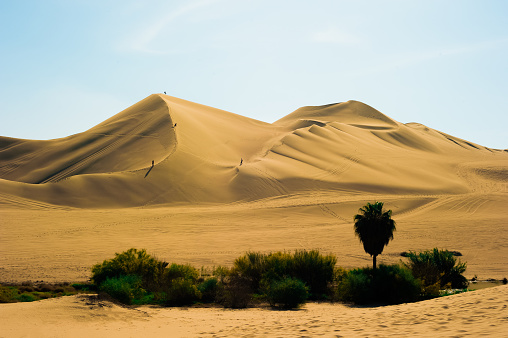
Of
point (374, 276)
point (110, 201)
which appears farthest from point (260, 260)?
point (110, 201)

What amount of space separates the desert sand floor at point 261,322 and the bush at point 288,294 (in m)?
2.88

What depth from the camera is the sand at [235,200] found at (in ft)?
53.5

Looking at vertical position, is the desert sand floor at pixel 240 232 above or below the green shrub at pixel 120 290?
above

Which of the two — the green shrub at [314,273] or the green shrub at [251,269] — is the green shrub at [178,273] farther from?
the green shrub at [314,273]

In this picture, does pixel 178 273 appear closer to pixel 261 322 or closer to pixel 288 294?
pixel 288 294

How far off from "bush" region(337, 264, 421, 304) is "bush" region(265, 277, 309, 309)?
6.58 ft

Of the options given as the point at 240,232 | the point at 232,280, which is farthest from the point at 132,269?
the point at 240,232

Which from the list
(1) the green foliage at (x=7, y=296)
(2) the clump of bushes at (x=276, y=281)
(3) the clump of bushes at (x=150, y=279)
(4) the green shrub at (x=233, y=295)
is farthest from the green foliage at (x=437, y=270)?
(1) the green foliage at (x=7, y=296)

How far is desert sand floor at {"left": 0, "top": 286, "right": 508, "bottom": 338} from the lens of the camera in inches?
387

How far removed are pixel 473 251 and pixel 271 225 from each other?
16.9m

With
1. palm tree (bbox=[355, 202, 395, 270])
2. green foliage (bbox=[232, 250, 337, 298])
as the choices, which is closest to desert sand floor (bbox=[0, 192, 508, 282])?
palm tree (bbox=[355, 202, 395, 270])

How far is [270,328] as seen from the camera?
12281 mm

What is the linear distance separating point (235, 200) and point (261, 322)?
1638 inches

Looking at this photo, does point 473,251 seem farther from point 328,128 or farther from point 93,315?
point 328,128
